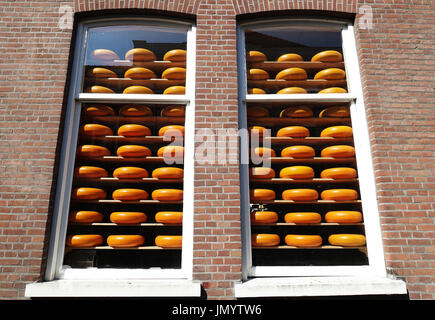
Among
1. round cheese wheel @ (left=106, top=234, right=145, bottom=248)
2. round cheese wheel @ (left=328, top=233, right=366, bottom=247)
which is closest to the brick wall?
round cheese wheel @ (left=328, top=233, right=366, bottom=247)

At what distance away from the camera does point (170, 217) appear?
3.29 metres

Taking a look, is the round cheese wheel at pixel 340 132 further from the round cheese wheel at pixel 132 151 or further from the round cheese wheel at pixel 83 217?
the round cheese wheel at pixel 83 217

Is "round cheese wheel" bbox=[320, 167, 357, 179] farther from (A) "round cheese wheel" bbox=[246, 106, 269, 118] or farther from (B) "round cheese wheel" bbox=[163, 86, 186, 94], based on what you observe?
(B) "round cheese wheel" bbox=[163, 86, 186, 94]

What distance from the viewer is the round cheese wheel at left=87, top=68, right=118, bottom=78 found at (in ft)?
12.5

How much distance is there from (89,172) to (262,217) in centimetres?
222

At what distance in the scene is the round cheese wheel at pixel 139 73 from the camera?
3.89 meters

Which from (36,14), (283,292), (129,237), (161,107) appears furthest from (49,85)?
(283,292)

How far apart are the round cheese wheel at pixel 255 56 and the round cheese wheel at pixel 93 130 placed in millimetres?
2210

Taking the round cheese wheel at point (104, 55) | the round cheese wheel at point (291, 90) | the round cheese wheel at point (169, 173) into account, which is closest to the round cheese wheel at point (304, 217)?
the round cheese wheel at point (169, 173)

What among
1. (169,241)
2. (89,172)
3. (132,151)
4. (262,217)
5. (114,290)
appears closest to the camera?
(114,290)

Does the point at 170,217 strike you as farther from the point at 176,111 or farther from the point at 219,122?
the point at 176,111

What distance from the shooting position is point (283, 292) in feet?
9.36

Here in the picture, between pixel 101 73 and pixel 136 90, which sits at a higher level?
pixel 101 73

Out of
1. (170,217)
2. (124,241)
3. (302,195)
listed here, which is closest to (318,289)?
(302,195)
